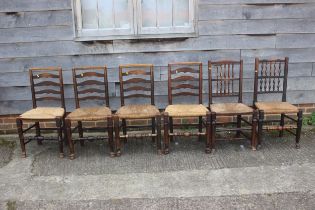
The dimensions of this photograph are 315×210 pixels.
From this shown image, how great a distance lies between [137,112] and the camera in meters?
3.83

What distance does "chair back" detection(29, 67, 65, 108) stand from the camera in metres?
4.13

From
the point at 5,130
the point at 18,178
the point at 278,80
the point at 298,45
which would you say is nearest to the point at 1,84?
A: the point at 5,130

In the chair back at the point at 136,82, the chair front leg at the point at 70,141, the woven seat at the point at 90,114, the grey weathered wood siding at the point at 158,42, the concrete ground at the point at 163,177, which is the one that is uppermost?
the grey weathered wood siding at the point at 158,42

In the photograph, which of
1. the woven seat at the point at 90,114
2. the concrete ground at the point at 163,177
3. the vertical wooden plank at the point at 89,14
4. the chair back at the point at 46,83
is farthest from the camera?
the vertical wooden plank at the point at 89,14

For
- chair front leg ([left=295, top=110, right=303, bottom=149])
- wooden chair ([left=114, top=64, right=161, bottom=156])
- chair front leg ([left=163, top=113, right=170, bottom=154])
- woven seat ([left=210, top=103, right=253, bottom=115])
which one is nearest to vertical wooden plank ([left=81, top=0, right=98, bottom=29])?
wooden chair ([left=114, top=64, right=161, bottom=156])

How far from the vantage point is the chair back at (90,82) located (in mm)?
4129

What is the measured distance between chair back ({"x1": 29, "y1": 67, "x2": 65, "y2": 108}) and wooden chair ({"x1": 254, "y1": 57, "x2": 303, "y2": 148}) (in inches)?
90.7

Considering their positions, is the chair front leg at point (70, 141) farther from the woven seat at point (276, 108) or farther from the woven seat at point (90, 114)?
the woven seat at point (276, 108)

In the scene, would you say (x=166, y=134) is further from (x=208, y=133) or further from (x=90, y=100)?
(x=90, y=100)

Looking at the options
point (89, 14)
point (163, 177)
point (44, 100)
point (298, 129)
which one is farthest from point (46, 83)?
point (298, 129)

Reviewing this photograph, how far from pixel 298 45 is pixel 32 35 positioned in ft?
10.7

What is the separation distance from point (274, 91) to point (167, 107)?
1.34 meters

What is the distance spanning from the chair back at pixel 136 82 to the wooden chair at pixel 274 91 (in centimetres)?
127

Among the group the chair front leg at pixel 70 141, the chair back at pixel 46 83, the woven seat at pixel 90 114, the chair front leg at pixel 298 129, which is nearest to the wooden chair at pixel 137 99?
the woven seat at pixel 90 114
